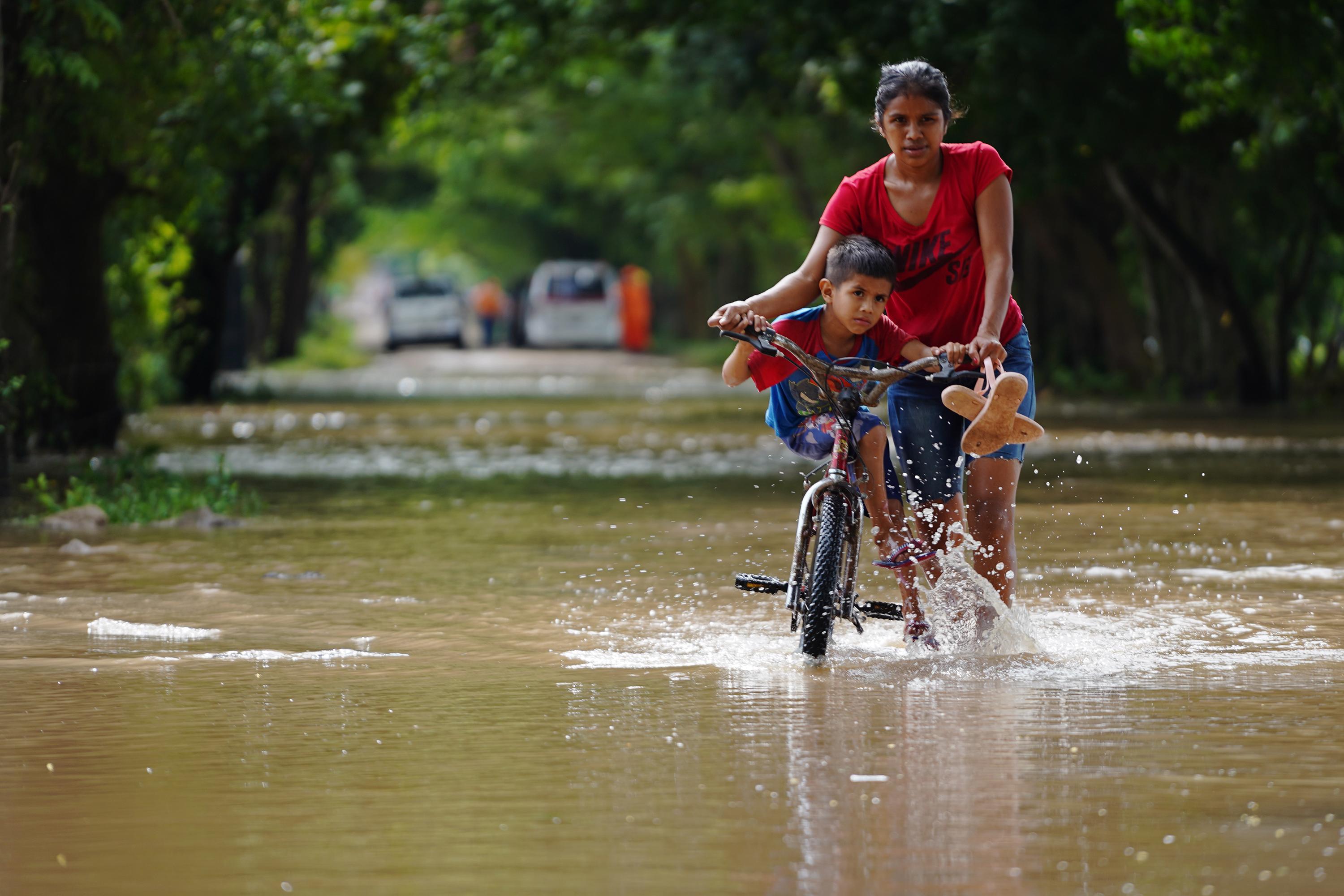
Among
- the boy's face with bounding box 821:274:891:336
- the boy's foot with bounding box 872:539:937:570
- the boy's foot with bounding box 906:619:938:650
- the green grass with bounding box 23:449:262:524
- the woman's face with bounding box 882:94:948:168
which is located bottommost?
the boy's foot with bounding box 906:619:938:650

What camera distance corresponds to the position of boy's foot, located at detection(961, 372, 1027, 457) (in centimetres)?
680

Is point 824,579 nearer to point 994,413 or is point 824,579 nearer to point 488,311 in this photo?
point 994,413

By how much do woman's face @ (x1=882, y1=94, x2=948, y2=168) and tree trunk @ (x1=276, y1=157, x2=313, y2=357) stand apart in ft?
96.5

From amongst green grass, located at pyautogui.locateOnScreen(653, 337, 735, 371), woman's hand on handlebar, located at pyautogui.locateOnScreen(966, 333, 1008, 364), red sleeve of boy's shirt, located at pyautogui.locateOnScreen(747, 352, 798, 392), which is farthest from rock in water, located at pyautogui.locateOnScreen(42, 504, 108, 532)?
green grass, located at pyautogui.locateOnScreen(653, 337, 735, 371)

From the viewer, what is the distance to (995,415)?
6887 mm

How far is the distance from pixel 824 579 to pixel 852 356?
0.73m

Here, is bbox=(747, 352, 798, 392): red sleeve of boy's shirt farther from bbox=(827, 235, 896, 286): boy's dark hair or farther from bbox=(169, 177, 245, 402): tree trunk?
bbox=(169, 177, 245, 402): tree trunk

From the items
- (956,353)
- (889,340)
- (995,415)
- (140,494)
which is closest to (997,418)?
(995,415)

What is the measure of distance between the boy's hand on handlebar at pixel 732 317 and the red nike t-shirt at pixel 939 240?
58 centimetres

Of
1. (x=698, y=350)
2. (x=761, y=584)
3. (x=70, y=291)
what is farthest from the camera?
(x=698, y=350)

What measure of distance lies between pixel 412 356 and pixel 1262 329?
2732 cm

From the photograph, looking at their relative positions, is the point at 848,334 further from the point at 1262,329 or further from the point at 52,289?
the point at 1262,329

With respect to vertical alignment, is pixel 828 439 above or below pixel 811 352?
below

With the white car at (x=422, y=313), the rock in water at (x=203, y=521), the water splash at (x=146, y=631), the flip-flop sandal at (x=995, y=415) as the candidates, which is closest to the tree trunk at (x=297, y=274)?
the white car at (x=422, y=313)
